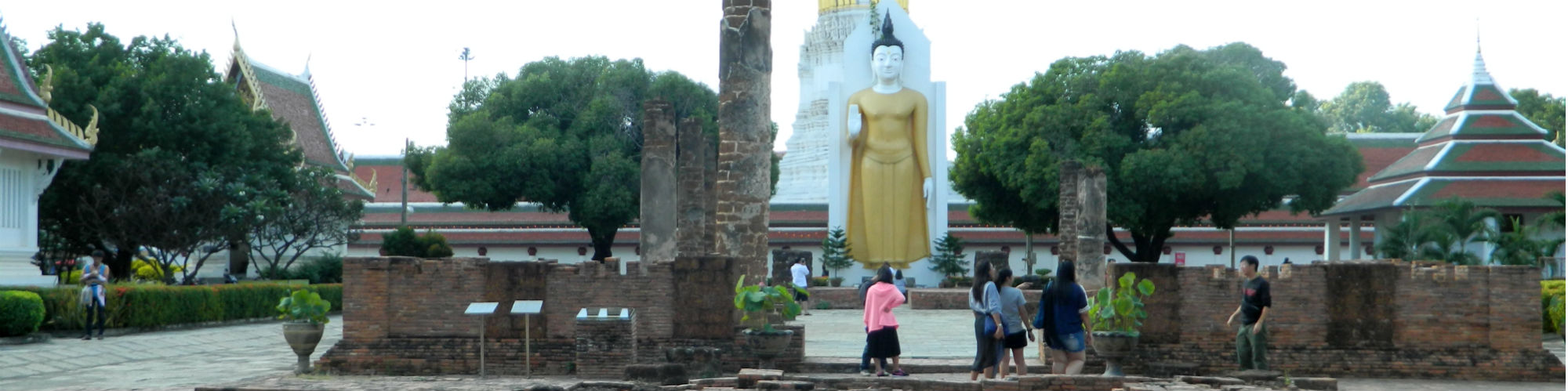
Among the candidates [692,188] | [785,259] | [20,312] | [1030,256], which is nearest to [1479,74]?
[1030,256]

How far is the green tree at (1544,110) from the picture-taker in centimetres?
4034

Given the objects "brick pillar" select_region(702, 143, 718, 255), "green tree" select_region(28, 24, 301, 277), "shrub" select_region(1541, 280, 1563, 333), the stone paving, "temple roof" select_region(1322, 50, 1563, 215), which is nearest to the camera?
the stone paving

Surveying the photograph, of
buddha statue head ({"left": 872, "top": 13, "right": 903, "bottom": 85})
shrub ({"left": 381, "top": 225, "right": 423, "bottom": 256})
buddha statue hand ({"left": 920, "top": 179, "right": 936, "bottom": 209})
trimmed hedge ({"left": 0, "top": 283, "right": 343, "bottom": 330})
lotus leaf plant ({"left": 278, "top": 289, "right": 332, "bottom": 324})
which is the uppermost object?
buddha statue head ({"left": 872, "top": 13, "right": 903, "bottom": 85})

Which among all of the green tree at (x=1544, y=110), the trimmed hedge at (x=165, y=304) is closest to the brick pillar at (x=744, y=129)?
the trimmed hedge at (x=165, y=304)

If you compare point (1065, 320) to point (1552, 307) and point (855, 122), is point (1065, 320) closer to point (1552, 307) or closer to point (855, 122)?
point (1552, 307)

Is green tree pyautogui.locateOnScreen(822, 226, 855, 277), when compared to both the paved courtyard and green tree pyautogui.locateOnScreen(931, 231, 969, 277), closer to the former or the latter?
green tree pyautogui.locateOnScreen(931, 231, 969, 277)

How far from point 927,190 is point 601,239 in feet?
29.9

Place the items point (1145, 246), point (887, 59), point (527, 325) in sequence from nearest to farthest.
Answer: point (527, 325), point (887, 59), point (1145, 246)

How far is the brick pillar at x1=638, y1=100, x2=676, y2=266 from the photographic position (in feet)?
57.3

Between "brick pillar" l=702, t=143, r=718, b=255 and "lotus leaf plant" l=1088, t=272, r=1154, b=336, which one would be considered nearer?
"lotus leaf plant" l=1088, t=272, r=1154, b=336

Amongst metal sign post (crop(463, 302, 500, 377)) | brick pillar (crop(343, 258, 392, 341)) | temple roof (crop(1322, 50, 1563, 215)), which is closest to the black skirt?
metal sign post (crop(463, 302, 500, 377))

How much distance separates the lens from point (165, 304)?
65.9 feet

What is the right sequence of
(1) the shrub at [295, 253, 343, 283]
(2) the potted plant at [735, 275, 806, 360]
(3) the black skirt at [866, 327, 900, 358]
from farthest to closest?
1. (1) the shrub at [295, 253, 343, 283]
2. (2) the potted plant at [735, 275, 806, 360]
3. (3) the black skirt at [866, 327, 900, 358]

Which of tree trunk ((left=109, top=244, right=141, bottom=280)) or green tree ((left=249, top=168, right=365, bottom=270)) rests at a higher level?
green tree ((left=249, top=168, right=365, bottom=270))
